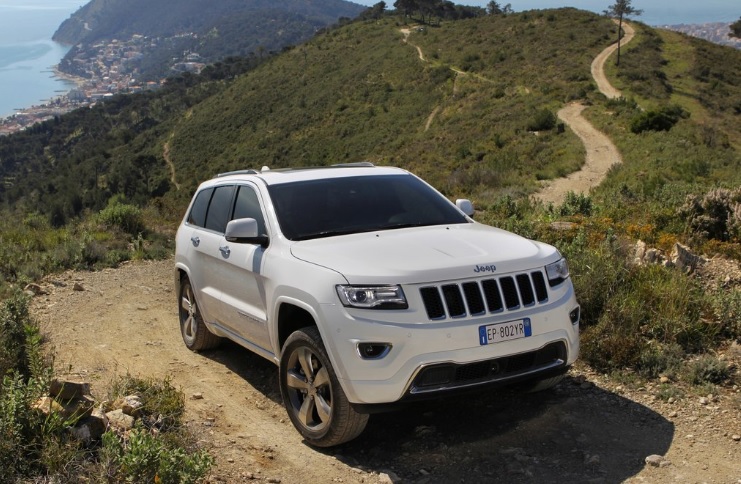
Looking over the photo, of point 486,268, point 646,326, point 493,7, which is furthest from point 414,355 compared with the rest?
point 493,7

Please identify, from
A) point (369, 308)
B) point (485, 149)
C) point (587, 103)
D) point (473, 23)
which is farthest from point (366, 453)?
point (473, 23)

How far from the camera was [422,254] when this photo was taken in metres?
4.51

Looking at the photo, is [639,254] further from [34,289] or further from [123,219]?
[123,219]

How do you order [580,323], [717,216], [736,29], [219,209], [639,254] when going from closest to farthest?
[219,209] → [580,323] → [639,254] → [717,216] → [736,29]

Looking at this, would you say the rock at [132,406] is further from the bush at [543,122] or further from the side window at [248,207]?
the bush at [543,122]

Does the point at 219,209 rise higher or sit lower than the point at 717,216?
higher

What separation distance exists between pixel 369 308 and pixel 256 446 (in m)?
1.27

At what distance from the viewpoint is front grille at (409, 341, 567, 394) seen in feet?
13.6

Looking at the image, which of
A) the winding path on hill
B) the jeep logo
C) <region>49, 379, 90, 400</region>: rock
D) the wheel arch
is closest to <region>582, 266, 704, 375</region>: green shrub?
the jeep logo

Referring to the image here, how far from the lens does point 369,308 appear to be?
4.17 m

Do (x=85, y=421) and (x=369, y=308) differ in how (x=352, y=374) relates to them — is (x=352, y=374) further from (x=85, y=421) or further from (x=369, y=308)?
(x=85, y=421)

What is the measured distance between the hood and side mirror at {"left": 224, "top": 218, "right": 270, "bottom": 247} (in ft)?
1.20

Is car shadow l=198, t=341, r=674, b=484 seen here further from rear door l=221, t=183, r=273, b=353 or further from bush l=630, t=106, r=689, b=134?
bush l=630, t=106, r=689, b=134

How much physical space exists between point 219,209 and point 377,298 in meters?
2.57
